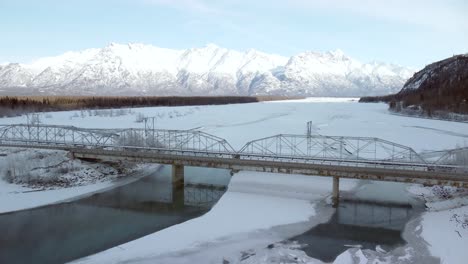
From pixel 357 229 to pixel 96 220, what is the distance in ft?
44.4

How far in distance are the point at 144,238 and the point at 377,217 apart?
1237 centimetres

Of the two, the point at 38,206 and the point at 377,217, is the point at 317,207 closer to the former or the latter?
the point at 377,217

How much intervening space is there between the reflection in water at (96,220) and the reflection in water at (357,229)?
23.6 feet

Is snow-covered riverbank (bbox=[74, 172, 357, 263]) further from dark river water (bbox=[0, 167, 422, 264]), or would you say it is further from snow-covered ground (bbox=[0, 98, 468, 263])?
dark river water (bbox=[0, 167, 422, 264])

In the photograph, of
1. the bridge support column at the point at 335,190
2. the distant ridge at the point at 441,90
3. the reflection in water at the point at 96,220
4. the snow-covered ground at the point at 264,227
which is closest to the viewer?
the snow-covered ground at the point at 264,227

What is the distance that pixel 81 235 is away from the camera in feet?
70.1

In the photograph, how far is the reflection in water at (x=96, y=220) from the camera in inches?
766

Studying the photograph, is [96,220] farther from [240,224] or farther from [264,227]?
[264,227]

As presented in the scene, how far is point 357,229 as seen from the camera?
22.3m

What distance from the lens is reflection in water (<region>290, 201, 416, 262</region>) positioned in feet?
64.4

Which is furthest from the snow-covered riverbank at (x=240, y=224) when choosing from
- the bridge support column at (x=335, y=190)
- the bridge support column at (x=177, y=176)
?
the bridge support column at (x=177, y=176)

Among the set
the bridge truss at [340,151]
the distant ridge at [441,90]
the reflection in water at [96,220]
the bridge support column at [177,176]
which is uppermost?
A: the distant ridge at [441,90]

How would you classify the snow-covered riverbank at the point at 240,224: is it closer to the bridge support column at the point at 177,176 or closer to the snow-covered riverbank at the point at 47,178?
the bridge support column at the point at 177,176

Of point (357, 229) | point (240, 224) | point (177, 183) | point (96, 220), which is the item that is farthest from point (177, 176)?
point (357, 229)
